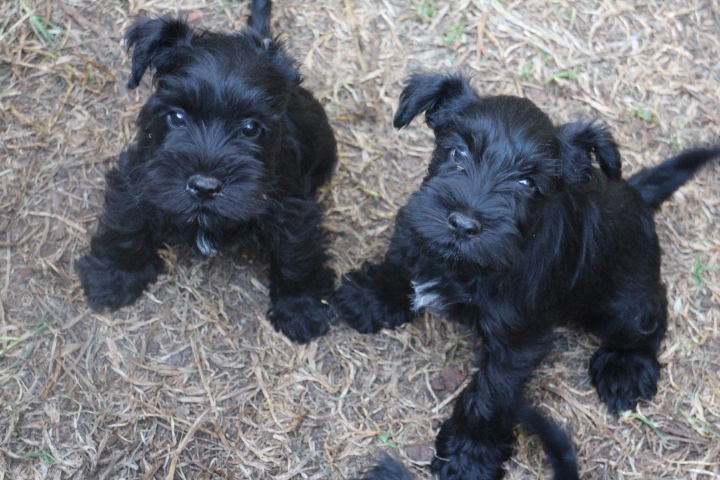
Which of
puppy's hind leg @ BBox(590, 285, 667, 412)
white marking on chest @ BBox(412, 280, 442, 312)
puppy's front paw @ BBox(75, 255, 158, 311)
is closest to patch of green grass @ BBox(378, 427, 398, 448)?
white marking on chest @ BBox(412, 280, 442, 312)

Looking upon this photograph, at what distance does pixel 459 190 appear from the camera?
3.61 m

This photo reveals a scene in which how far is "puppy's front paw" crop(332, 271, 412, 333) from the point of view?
193 inches

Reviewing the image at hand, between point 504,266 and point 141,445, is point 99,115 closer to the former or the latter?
point 141,445

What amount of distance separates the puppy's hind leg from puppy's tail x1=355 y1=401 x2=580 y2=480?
114 cm

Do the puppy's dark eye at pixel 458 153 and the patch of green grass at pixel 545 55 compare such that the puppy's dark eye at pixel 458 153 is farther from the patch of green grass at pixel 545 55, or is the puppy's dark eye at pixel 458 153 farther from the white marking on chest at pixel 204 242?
the patch of green grass at pixel 545 55

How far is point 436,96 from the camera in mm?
4020

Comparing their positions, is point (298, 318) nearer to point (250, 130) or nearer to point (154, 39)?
point (250, 130)

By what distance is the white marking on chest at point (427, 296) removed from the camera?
418 cm

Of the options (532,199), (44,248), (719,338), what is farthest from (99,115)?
(719,338)

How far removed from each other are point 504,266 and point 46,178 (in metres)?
3.29

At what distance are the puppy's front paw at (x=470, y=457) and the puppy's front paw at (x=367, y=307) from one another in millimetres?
829

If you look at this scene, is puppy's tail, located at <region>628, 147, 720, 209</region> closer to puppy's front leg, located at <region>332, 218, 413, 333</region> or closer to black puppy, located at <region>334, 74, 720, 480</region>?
black puppy, located at <region>334, 74, 720, 480</region>

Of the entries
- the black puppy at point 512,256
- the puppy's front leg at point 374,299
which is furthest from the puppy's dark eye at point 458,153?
the puppy's front leg at point 374,299

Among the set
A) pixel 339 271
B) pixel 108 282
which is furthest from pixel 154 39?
pixel 339 271
